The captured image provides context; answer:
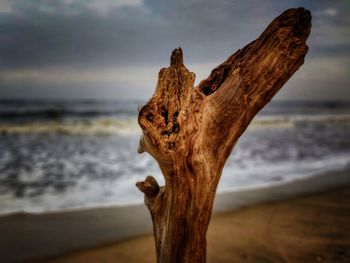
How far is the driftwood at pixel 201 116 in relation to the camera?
2.05 meters

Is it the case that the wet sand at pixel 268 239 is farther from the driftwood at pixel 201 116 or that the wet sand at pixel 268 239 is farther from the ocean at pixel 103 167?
the driftwood at pixel 201 116

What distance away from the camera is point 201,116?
2.09 metres

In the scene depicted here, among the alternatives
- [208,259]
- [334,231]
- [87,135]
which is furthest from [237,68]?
[87,135]

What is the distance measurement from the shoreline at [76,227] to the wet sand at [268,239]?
0.27 metres

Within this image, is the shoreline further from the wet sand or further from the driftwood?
the driftwood

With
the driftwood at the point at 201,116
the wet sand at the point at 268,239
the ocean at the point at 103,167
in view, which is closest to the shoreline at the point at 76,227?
the wet sand at the point at 268,239

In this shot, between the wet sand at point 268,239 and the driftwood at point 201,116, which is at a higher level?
the driftwood at point 201,116

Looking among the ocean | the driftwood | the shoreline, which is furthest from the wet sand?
the driftwood

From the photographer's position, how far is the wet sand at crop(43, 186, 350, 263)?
397 cm

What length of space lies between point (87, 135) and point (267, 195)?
11.7 meters

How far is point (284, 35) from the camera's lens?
2.05m

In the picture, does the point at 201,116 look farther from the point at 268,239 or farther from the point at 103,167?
the point at 103,167

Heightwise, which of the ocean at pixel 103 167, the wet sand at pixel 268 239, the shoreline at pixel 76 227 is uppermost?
the ocean at pixel 103 167

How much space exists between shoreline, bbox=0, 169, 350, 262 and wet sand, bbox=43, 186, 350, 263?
0.90ft
